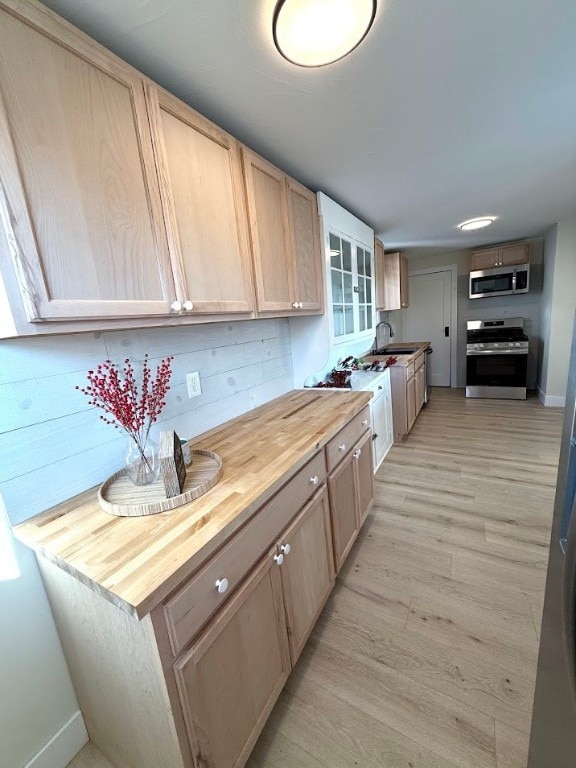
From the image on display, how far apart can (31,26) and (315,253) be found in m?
1.49

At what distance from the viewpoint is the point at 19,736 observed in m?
0.96

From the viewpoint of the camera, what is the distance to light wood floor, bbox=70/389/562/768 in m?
1.05

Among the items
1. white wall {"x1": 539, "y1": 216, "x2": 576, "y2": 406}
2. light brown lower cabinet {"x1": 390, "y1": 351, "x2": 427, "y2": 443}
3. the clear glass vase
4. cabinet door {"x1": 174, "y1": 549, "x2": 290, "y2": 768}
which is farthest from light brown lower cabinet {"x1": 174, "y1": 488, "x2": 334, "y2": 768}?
white wall {"x1": 539, "y1": 216, "x2": 576, "y2": 406}

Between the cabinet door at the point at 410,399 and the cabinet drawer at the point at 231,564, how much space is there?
244 cm

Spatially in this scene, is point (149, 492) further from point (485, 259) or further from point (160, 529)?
point (485, 259)

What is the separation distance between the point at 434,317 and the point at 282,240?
4.59 meters

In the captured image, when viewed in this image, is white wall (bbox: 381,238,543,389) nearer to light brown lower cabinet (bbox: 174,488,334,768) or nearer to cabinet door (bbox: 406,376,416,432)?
cabinet door (bbox: 406,376,416,432)

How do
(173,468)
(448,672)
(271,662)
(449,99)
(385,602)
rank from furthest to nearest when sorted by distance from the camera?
(385,602) → (449,99) → (448,672) → (271,662) → (173,468)

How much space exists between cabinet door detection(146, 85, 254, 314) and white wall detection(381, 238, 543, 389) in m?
4.14

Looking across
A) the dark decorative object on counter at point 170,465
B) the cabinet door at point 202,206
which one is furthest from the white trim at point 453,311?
the dark decorative object on counter at point 170,465

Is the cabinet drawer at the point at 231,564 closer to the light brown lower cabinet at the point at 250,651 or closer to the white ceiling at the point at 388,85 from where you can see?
the light brown lower cabinet at the point at 250,651

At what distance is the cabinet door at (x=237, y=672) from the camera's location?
771mm

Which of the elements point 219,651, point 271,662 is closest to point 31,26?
point 219,651

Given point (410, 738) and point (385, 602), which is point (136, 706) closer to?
point (410, 738)
